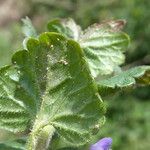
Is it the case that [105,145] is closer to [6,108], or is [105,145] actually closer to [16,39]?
[6,108]

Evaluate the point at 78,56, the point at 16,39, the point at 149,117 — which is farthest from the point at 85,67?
the point at 16,39

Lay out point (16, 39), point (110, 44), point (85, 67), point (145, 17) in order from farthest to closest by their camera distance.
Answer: point (16, 39) → point (145, 17) → point (110, 44) → point (85, 67)

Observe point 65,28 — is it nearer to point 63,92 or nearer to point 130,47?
point 63,92

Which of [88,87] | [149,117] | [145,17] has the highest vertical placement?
[88,87]

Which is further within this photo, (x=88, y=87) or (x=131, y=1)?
(x=131, y=1)

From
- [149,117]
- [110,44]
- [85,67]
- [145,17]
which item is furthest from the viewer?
[145,17]

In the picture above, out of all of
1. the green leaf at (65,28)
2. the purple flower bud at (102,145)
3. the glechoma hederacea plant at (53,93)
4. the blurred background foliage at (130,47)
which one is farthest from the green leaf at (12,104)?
the blurred background foliage at (130,47)

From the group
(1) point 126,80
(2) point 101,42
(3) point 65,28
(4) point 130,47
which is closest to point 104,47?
(2) point 101,42

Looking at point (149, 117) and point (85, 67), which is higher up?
point (85, 67)
